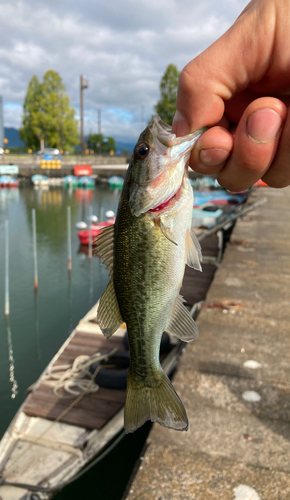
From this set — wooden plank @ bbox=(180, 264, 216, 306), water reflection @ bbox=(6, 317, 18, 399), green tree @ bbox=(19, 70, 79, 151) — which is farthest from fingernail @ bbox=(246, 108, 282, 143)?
green tree @ bbox=(19, 70, 79, 151)

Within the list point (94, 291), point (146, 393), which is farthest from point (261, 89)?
point (94, 291)

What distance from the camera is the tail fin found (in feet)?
6.14

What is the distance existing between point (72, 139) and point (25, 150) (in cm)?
1222

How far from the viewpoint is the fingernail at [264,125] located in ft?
6.18

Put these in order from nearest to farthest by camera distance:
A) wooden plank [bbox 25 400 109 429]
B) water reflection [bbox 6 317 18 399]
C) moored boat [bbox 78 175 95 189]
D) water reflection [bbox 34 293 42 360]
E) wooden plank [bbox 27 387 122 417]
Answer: wooden plank [bbox 25 400 109 429]
wooden plank [bbox 27 387 122 417]
water reflection [bbox 6 317 18 399]
water reflection [bbox 34 293 42 360]
moored boat [bbox 78 175 95 189]

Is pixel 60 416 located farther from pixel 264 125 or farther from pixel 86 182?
pixel 86 182

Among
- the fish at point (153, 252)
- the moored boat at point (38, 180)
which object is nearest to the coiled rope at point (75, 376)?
the fish at point (153, 252)

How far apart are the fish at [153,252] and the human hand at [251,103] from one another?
0.54 feet

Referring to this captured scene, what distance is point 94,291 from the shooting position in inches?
751

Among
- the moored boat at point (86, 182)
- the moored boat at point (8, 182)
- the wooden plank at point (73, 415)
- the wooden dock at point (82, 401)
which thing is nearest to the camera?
the wooden plank at point (73, 415)

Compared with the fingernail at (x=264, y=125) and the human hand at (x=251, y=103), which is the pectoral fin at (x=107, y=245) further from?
the fingernail at (x=264, y=125)

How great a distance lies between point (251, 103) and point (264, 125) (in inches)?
5.8

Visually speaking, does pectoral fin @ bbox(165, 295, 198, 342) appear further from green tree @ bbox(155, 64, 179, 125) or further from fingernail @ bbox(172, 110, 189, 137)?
green tree @ bbox(155, 64, 179, 125)

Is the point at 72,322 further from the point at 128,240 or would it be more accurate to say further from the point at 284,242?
the point at 128,240
